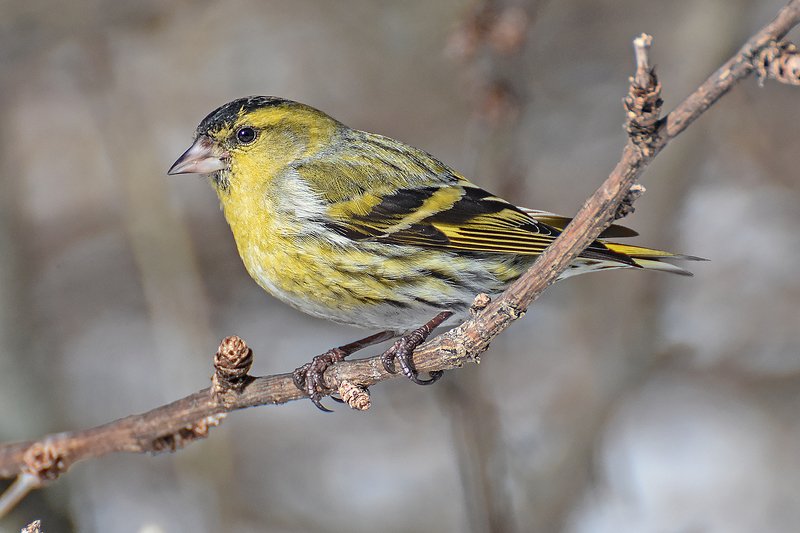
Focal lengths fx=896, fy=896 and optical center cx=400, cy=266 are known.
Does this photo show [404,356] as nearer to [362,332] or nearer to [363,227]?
[363,227]

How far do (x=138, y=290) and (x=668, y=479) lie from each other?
423 cm

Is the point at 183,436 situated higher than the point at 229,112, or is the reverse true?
the point at 229,112

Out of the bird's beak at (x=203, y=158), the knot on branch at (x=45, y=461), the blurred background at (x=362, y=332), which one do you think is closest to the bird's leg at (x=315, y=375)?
the knot on branch at (x=45, y=461)

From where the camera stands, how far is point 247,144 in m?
3.54

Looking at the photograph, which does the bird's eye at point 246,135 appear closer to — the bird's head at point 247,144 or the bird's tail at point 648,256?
the bird's head at point 247,144

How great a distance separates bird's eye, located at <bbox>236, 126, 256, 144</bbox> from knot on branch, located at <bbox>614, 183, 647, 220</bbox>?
190 centimetres

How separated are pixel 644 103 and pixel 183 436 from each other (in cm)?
190

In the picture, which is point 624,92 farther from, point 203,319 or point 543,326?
point 203,319

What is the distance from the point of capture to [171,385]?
4875 millimetres

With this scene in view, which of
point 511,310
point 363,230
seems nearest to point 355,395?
point 511,310

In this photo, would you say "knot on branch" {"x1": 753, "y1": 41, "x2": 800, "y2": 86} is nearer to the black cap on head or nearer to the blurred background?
the blurred background

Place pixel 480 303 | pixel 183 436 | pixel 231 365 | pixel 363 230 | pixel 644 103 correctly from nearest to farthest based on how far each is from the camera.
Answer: pixel 644 103 → pixel 480 303 → pixel 231 365 → pixel 183 436 → pixel 363 230

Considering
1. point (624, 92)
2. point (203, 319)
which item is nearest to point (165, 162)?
point (203, 319)

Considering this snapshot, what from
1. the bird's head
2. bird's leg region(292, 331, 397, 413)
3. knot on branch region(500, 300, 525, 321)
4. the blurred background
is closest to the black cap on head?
the bird's head
